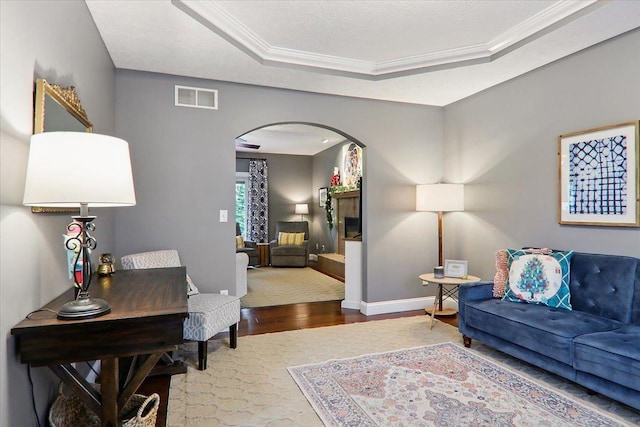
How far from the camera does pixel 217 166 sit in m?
3.76

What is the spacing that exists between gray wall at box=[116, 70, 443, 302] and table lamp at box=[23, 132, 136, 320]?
7.19ft

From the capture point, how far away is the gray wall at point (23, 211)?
4.24 feet

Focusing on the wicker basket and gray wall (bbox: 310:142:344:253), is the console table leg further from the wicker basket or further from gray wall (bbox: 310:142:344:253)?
gray wall (bbox: 310:142:344:253)

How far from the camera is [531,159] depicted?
355cm

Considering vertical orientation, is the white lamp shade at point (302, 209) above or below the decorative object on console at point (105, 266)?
above

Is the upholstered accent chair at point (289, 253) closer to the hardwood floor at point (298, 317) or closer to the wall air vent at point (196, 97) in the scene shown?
the hardwood floor at point (298, 317)

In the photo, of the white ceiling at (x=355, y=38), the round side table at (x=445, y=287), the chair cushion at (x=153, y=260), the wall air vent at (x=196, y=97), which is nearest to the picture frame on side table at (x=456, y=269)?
the round side table at (x=445, y=287)

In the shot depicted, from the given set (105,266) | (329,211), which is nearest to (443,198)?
(105,266)

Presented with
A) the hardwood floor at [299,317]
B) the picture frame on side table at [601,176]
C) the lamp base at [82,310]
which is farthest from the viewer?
the hardwood floor at [299,317]

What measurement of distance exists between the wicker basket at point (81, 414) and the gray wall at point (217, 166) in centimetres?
188

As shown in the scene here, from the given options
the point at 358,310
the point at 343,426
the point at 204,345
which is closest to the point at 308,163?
the point at 358,310

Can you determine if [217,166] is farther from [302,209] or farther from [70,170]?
[302,209]

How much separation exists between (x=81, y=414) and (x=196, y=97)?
286 centimetres

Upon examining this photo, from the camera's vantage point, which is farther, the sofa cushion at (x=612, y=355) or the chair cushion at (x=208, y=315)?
the chair cushion at (x=208, y=315)
